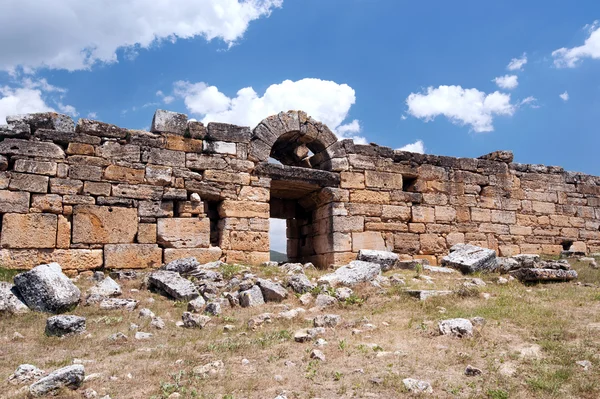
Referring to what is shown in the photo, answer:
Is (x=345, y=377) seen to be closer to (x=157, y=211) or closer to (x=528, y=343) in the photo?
(x=528, y=343)

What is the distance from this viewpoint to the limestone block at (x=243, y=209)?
1006 cm

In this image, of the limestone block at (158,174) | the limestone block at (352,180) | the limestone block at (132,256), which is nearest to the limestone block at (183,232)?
the limestone block at (132,256)

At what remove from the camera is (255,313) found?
6.82 metres

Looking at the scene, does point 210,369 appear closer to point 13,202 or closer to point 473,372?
point 473,372

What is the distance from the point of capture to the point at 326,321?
20.1 feet

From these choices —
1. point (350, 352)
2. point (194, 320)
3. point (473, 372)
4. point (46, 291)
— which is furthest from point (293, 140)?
point (473, 372)

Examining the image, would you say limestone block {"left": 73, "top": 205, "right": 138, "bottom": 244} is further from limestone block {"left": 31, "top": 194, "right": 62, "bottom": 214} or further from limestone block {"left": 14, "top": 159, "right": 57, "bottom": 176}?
limestone block {"left": 14, "top": 159, "right": 57, "bottom": 176}

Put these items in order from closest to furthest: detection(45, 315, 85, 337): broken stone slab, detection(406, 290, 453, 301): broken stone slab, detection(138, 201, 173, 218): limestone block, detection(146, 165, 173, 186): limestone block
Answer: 1. detection(45, 315, 85, 337): broken stone slab
2. detection(406, 290, 453, 301): broken stone slab
3. detection(138, 201, 173, 218): limestone block
4. detection(146, 165, 173, 186): limestone block

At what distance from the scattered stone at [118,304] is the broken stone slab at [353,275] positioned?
293 centimetres

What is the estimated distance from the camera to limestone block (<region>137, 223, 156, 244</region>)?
927 cm

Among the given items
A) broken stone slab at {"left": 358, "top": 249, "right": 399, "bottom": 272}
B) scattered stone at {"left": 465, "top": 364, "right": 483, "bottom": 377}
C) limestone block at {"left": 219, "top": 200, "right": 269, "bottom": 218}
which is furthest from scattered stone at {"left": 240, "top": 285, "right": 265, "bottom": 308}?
scattered stone at {"left": 465, "top": 364, "right": 483, "bottom": 377}

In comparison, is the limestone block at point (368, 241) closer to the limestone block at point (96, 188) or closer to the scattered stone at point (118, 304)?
the limestone block at point (96, 188)

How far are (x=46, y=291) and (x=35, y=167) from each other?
299 cm

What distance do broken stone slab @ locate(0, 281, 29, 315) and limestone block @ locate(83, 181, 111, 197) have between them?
267 cm
